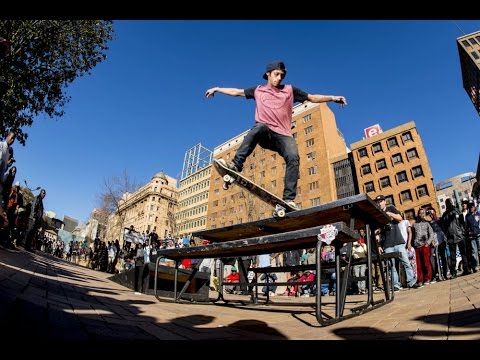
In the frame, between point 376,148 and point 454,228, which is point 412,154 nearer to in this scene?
point 376,148

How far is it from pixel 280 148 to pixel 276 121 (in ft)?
1.42

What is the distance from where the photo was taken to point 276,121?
4.44 meters

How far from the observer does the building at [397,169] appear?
43344 mm

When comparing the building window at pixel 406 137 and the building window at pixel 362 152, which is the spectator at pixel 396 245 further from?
the building window at pixel 362 152

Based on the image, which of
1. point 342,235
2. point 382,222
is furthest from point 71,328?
point 382,222

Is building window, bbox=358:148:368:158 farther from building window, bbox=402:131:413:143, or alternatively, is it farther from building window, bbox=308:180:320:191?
building window, bbox=308:180:320:191

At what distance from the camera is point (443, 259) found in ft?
27.5

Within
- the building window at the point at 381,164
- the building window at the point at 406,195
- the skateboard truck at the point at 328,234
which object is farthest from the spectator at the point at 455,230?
the building window at the point at 381,164

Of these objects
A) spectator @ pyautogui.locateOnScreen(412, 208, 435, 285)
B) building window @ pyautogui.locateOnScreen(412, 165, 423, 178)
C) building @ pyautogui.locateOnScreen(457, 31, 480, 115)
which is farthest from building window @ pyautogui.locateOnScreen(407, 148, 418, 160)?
→ spectator @ pyautogui.locateOnScreen(412, 208, 435, 285)

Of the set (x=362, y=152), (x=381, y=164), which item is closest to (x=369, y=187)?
(x=381, y=164)
